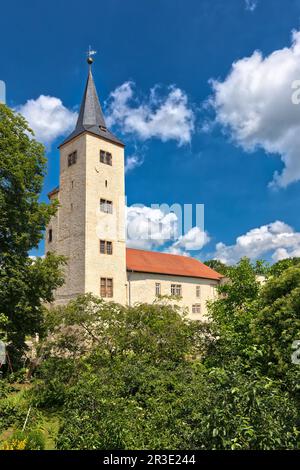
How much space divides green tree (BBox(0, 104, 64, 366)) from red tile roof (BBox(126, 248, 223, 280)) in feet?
48.6

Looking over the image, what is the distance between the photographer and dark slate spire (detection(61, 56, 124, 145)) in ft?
104

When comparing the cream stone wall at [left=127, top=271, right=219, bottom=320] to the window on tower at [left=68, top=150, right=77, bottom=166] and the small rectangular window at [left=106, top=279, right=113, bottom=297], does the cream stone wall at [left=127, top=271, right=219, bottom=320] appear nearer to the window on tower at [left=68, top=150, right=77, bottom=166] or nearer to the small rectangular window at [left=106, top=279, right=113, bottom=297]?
the small rectangular window at [left=106, top=279, right=113, bottom=297]

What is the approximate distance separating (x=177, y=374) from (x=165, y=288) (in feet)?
83.7

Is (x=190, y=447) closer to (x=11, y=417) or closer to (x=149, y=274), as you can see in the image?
(x=11, y=417)

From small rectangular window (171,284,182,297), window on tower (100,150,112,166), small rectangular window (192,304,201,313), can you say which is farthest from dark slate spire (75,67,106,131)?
small rectangular window (192,304,201,313)

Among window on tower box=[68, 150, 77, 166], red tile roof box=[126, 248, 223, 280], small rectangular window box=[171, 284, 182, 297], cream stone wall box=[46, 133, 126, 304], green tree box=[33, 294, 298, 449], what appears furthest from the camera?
small rectangular window box=[171, 284, 182, 297]

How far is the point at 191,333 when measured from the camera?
1322 centimetres

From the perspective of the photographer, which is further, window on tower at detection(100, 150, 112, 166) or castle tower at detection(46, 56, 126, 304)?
window on tower at detection(100, 150, 112, 166)

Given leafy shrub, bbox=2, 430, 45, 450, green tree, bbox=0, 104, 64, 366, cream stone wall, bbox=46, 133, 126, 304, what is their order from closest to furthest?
leafy shrub, bbox=2, 430, 45, 450
green tree, bbox=0, 104, 64, 366
cream stone wall, bbox=46, 133, 126, 304

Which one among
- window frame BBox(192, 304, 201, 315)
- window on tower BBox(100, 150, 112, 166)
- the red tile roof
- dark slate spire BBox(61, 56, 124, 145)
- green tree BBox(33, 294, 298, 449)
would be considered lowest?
green tree BBox(33, 294, 298, 449)

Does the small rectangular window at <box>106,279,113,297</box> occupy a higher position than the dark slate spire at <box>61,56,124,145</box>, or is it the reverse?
the dark slate spire at <box>61,56,124,145</box>

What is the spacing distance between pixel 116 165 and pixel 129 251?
928 centimetres

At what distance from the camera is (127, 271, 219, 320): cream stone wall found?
1289 inches
